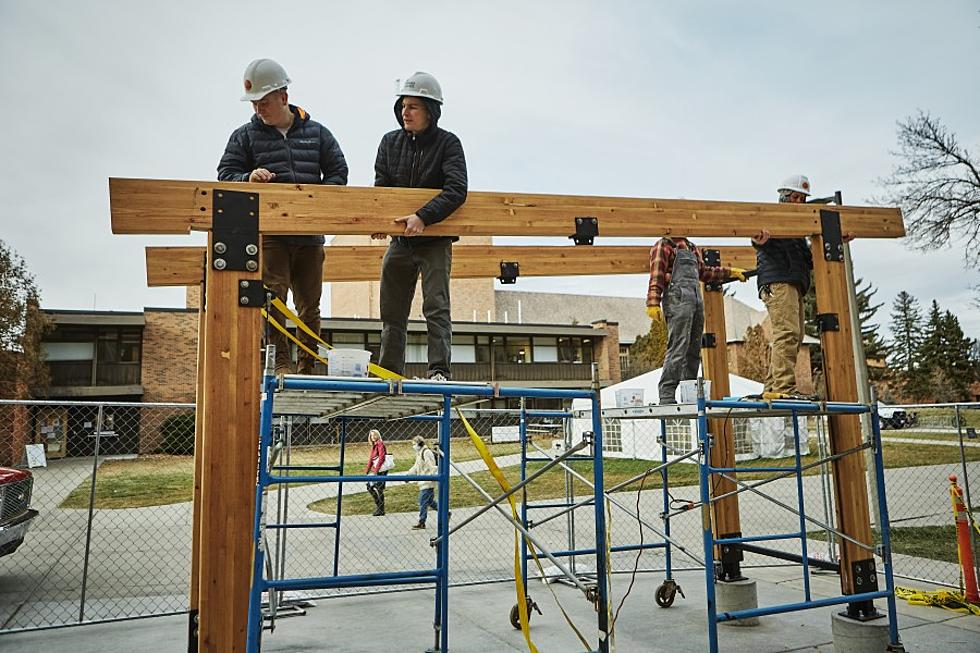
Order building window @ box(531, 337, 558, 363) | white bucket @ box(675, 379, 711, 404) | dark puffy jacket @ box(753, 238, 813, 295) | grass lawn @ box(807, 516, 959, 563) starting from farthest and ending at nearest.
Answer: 1. building window @ box(531, 337, 558, 363)
2. grass lawn @ box(807, 516, 959, 563)
3. dark puffy jacket @ box(753, 238, 813, 295)
4. white bucket @ box(675, 379, 711, 404)

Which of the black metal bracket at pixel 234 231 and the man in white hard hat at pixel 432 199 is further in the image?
the man in white hard hat at pixel 432 199

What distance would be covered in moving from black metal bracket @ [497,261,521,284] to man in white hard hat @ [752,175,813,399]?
7.86ft

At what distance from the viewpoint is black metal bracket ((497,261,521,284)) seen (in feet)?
22.8

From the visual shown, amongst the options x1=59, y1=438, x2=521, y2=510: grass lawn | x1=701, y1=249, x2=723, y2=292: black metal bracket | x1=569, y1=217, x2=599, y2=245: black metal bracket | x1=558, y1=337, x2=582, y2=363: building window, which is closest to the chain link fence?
x1=59, y1=438, x2=521, y2=510: grass lawn

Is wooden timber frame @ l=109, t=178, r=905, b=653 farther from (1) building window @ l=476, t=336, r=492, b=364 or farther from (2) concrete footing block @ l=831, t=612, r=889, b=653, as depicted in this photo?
(1) building window @ l=476, t=336, r=492, b=364

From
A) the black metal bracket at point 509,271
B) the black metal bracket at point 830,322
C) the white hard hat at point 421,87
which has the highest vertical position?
the white hard hat at point 421,87

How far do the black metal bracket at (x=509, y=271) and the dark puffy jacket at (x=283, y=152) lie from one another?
8.85 feet

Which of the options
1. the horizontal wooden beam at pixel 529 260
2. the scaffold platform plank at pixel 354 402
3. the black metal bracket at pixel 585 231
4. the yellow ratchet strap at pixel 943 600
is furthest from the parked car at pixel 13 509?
the yellow ratchet strap at pixel 943 600

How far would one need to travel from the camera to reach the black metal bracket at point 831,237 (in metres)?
5.41

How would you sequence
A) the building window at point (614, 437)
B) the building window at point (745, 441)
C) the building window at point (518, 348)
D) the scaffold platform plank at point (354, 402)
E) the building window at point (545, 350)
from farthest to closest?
the building window at point (545, 350) → the building window at point (518, 348) → the building window at point (614, 437) → the building window at point (745, 441) → the scaffold platform plank at point (354, 402)

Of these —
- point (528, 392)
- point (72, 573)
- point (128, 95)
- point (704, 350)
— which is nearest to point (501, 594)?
point (704, 350)

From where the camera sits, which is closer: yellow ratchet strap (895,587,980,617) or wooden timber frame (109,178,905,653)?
wooden timber frame (109,178,905,653)

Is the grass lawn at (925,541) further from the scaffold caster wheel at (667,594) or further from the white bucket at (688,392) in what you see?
the white bucket at (688,392)

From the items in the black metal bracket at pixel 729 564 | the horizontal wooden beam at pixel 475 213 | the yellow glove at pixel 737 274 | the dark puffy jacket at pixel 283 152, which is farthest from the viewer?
the yellow glove at pixel 737 274
